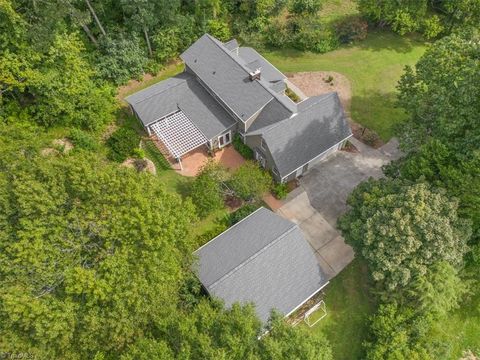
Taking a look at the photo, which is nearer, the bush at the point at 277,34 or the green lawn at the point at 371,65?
the green lawn at the point at 371,65

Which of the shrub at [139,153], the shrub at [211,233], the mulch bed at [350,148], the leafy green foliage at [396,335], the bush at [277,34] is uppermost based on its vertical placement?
the bush at [277,34]

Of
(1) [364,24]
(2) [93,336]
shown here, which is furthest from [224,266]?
(1) [364,24]

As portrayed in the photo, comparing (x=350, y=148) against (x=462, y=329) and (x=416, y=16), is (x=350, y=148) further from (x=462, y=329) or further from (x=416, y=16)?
(x=416, y=16)

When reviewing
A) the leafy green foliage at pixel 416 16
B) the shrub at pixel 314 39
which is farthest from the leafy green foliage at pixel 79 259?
the leafy green foliage at pixel 416 16

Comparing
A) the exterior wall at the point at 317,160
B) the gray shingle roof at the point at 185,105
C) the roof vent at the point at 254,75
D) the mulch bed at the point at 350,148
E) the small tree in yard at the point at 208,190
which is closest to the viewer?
the small tree in yard at the point at 208,190

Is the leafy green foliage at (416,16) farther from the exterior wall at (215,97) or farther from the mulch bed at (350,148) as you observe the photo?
the exterior wall at (215,97)

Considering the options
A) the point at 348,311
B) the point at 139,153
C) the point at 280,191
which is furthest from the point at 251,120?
the point at 348,311

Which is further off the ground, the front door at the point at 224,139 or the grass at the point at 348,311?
the front door at the point at 224,139
